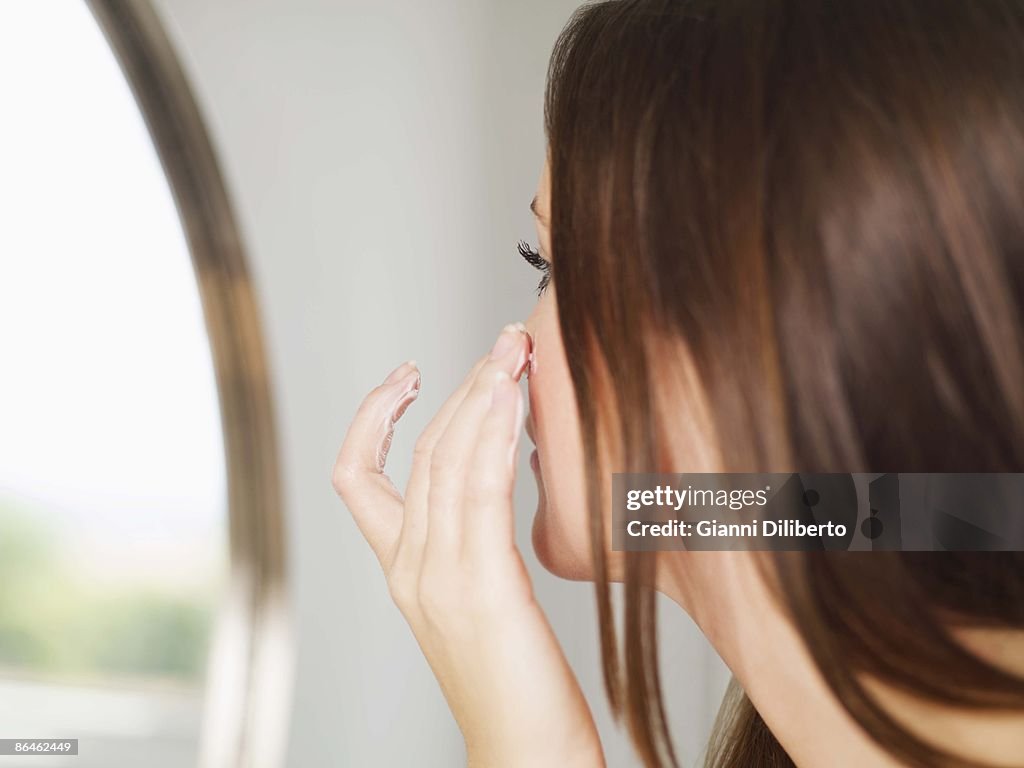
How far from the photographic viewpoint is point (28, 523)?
886 millimetres

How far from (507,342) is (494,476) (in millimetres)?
77

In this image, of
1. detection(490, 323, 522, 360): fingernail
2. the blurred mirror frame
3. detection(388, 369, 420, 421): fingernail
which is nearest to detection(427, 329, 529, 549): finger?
detection(490, 323, 522, 360): fingernail

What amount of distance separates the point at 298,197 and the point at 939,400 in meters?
0.79

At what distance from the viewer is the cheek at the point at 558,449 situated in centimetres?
50

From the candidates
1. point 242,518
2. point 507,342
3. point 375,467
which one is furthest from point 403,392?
point 242,518

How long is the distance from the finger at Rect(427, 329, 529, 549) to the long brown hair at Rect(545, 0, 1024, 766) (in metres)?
0.06

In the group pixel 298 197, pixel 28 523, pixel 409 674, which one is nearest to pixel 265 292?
pixel 298 197

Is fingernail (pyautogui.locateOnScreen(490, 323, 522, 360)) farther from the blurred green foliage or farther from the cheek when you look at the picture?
the blurred green foliage

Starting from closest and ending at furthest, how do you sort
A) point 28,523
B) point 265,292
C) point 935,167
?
point 935,167 < point 28,523 < point 265,292

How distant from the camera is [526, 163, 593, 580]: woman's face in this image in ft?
1.62

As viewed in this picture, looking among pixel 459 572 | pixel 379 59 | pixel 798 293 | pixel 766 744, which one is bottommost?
pixel 766 744

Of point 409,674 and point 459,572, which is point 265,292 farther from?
point 459,572

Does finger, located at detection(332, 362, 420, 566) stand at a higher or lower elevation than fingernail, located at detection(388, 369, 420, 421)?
lower

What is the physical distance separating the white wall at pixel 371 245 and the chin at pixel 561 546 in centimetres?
54
